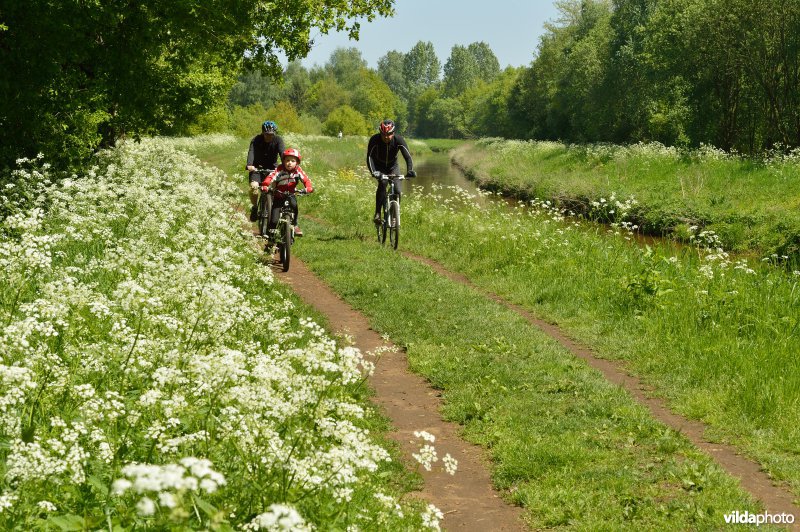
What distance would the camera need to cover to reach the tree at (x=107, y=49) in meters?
13.7

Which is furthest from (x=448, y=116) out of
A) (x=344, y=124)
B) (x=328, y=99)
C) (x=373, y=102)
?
(x=344, y=124)

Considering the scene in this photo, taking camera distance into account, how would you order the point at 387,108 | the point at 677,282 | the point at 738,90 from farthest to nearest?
the point at 387,108, the point at 738,90, the point at 677,282

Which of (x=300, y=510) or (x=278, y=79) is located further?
(x=278, y=79)

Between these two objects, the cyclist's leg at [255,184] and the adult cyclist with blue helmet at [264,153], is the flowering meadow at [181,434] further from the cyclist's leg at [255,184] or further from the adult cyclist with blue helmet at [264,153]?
the adult cyclist with blue helmet at [264,153]

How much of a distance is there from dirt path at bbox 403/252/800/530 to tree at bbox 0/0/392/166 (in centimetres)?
1018

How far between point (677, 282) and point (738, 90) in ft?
94.2

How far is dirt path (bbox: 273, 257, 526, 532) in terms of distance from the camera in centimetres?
557

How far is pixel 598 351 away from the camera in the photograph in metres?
9.64

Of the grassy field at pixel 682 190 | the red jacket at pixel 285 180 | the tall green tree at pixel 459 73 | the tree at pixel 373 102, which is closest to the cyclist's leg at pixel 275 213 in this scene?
the red jacket at pixel 285 180

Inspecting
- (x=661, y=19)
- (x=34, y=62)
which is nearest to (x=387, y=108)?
(x=661, y=19)

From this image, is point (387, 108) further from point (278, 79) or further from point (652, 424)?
point (652, 424)

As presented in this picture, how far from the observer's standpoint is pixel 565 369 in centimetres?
859

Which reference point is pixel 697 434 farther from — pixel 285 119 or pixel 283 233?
pixel 285 119
